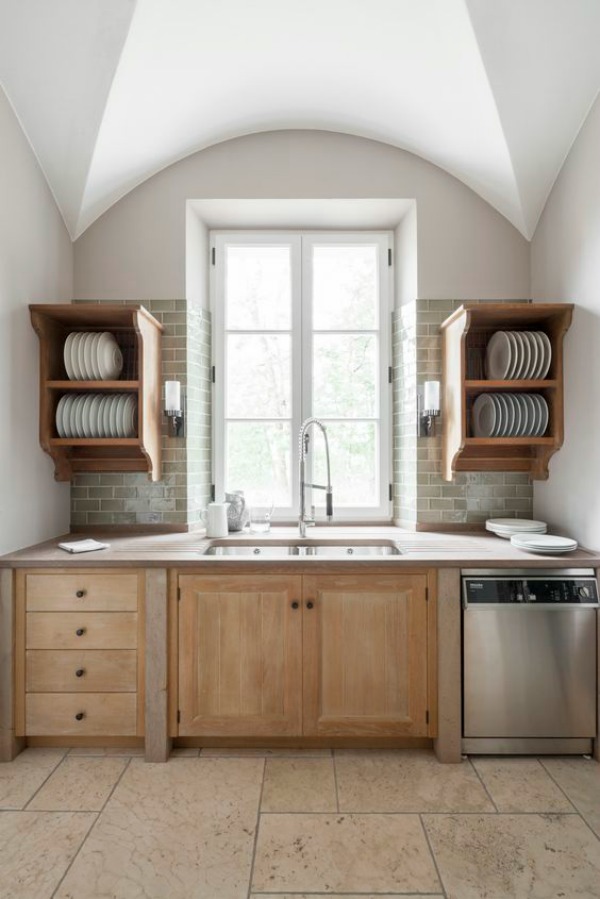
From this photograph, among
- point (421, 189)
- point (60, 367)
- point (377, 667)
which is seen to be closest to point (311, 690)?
point (377, 667)

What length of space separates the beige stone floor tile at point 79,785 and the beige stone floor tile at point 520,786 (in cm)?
149

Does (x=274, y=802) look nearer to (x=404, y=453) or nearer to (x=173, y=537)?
(x=173, y=537)

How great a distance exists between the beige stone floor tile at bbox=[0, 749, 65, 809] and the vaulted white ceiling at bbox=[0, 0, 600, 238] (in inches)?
101

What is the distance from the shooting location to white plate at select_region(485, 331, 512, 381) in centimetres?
267

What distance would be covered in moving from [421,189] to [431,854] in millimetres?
3003

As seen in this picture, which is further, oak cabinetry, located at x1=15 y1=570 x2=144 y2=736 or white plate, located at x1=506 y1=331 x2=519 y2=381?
white plate, located at x1=506 y1=331 x2=519 y2=381

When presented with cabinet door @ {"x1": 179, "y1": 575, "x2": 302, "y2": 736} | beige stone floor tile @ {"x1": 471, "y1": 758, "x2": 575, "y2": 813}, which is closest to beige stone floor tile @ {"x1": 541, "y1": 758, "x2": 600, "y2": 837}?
beige stone floor tile @ {"x1": 471, "y1": 758, "x2": 575, "y2": 813}

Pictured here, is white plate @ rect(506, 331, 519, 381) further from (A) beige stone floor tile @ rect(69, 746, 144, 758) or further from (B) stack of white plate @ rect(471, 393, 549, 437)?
(A) beige stone floor tile @ rect(69, 746, 144, 758)

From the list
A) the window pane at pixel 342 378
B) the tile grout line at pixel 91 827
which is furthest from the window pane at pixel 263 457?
the tile grout line at pixel 91 827

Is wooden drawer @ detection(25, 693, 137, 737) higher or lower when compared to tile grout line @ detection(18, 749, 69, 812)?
higher

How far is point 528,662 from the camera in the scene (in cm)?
228

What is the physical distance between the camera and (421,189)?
2957mm

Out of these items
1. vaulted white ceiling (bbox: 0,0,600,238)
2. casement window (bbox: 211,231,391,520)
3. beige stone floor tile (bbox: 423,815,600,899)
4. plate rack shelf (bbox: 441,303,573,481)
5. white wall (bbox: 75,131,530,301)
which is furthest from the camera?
casement window (bbox: 211,231,391,520)

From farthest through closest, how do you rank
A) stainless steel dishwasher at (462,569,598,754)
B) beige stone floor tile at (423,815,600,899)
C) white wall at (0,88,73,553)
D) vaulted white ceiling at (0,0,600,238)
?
white wall at (0,88,73,553) → stainless steel dishwasher at (462,569,598,754) → vaulted white ceiling at (0,0,600,238) → beige stone floor tile at (423,815,600,899)
